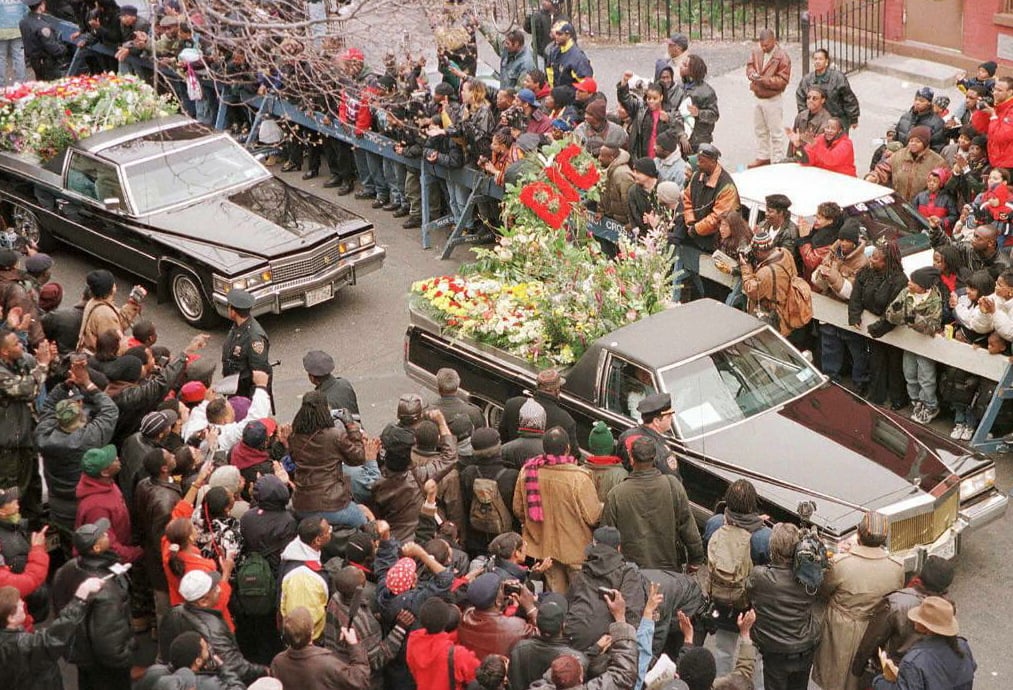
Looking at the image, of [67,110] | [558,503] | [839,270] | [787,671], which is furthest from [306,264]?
[787,671]

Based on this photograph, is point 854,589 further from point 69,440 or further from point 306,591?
point 69,440

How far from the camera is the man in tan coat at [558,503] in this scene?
8.69m

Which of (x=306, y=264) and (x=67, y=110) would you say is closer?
(x=306, y=264)

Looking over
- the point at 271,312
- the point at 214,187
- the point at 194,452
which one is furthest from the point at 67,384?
the point at 214,187

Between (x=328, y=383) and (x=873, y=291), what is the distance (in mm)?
4607

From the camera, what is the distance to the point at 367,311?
1490 centimetres

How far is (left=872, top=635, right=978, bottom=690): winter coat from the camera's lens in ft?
23.1

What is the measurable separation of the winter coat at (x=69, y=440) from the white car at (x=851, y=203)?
20.9 feet

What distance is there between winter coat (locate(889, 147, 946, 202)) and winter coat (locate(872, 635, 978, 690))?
24.3 feet

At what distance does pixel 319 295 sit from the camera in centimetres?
1428

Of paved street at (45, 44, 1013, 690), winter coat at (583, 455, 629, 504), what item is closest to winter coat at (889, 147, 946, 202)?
paved street at (45, 44, 1013, 690)

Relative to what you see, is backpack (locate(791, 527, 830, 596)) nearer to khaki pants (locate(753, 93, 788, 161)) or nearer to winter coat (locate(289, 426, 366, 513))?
winter coat (locate(289, 426, 366, 513))

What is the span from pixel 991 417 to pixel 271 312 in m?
7.33

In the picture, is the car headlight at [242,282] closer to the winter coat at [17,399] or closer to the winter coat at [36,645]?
the winter coat at [17,399]
